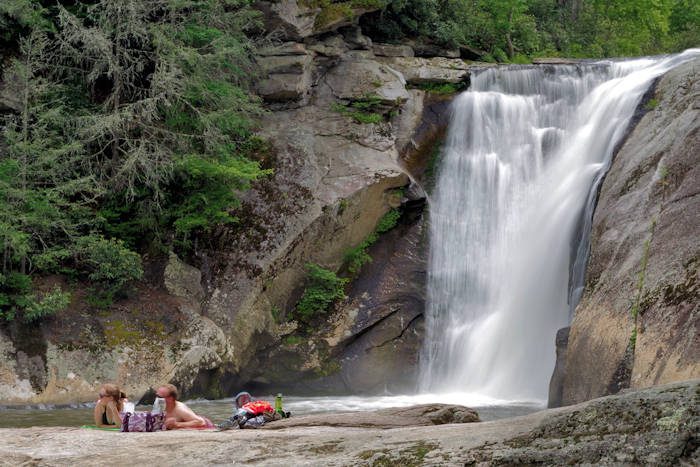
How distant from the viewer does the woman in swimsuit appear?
8.83 metres

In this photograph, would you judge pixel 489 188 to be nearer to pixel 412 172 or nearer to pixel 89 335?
pixel 412 172

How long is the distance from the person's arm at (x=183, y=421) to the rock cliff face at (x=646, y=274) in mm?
5791

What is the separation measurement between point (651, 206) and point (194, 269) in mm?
9770

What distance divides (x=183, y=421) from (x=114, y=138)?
1104cm

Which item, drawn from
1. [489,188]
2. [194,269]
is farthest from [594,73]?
[194,269]

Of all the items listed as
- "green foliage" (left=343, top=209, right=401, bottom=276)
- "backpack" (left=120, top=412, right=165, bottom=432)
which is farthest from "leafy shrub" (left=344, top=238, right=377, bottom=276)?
"backpack" (left=120, top=412, right=165, bottom=432)

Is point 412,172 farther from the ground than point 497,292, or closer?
farther from the ground

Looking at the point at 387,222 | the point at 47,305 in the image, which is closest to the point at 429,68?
the point at 387,222

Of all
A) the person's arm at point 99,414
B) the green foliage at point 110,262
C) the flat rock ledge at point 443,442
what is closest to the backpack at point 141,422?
the flat rock ledge at point 443,442

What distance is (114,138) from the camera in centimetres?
1769

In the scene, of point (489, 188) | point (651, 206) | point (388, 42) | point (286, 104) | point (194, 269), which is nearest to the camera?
point (651, 206)

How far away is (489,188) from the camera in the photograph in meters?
19.5

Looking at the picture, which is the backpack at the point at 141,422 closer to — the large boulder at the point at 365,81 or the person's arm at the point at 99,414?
the person's arm at the point at 99,414

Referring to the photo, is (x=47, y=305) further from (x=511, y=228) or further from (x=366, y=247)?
(x=511, y=228)
